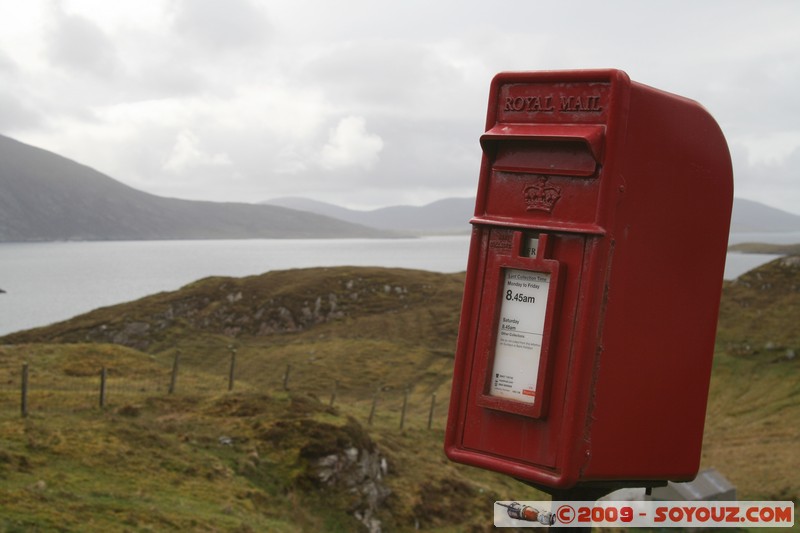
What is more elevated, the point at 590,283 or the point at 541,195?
the point at 541,195

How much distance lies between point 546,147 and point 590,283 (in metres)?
0.61

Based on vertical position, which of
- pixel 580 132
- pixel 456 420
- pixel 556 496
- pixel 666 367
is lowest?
pixel 556 496

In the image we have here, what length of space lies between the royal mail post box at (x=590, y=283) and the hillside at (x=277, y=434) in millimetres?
7398

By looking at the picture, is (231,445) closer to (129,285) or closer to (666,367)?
(666,367)

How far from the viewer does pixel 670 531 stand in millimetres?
17203

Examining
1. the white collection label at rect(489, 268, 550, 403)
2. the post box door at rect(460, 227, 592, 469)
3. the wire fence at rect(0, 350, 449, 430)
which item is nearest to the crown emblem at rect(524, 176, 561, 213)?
the post box door at rect(460, 227, 592, 469)

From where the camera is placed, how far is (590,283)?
2.91 meters

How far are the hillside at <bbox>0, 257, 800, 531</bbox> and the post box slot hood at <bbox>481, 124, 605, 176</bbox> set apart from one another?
7.60 meters

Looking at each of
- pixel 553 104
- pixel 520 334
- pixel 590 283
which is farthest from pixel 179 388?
pixel 590 283

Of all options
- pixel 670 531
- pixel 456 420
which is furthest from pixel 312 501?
pixel 456 420

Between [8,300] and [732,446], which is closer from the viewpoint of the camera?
[732,446]

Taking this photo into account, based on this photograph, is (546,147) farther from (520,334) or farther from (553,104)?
(520,334)

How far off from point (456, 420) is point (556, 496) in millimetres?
495

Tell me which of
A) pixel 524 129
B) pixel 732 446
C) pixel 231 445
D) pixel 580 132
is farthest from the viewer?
pixel 732 446
